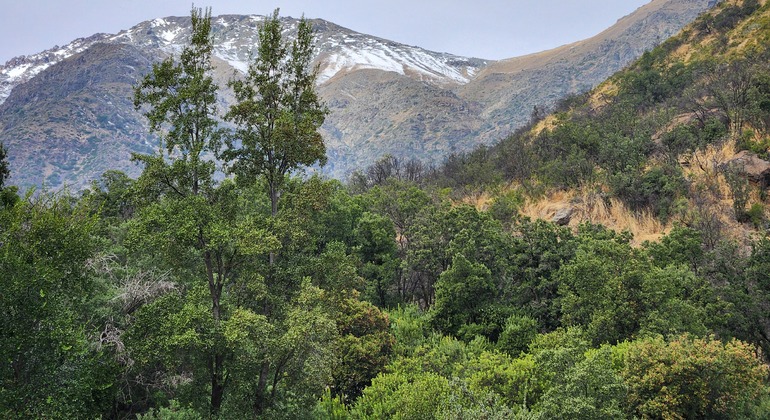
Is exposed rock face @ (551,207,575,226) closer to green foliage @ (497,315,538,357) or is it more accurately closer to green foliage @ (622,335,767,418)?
green foliage @ (497,315,538,357)

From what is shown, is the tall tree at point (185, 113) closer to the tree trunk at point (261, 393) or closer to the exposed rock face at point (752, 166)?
the tree trunk at point (261, 393)

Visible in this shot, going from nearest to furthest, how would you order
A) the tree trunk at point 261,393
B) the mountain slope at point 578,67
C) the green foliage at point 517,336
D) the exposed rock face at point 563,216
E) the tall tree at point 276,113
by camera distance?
1. the tree trunk at point 261,393
2. the tall tree at point 276,113
3. the green foliage at point 517,336
4. the exposed rock face at point 563,216
5. the mountain slope at point 578,67

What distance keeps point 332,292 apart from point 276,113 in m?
5.68

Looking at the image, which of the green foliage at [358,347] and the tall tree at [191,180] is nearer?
the tall tree at [191,180]

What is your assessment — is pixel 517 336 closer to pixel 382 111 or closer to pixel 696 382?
pixel 696 382

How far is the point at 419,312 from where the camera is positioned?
27797mm

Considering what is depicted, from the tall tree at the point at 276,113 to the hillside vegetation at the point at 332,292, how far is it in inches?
2.8

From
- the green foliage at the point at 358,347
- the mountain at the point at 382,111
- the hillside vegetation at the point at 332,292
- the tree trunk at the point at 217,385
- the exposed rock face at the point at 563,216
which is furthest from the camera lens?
the mountain at the point at 382,111

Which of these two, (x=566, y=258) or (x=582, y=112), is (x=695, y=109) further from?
(x=566, y=258)

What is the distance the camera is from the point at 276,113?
13250mm

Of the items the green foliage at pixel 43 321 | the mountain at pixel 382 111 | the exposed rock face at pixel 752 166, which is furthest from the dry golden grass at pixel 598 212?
the mountain at pixel 382 111

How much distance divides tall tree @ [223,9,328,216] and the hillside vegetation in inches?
2.8

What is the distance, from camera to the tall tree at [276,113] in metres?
12.9

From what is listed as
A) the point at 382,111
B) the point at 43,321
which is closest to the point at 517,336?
the point at 43,321
